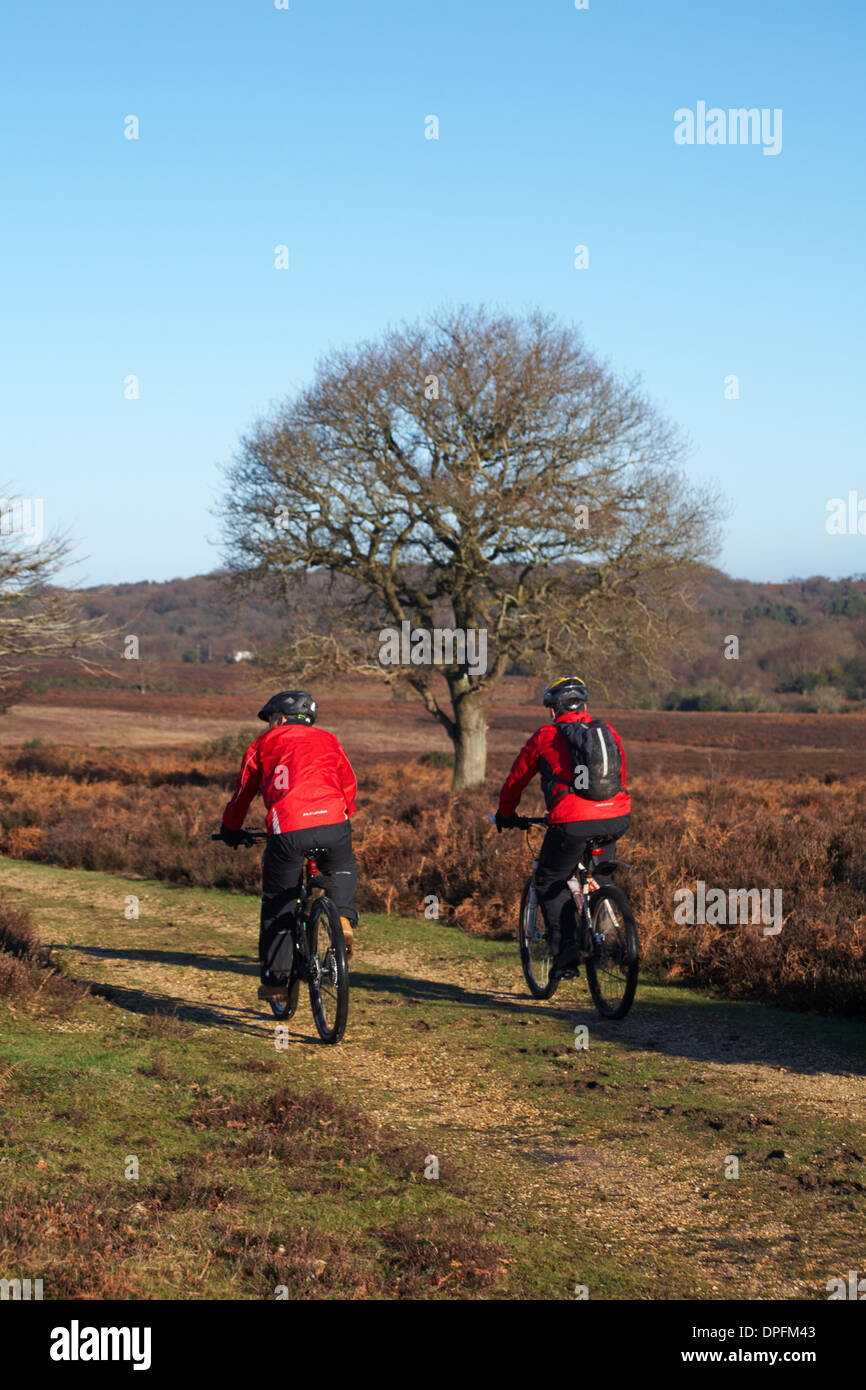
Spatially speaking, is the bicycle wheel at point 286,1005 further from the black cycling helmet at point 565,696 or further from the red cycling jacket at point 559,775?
the black cycling helmet at point 565,696

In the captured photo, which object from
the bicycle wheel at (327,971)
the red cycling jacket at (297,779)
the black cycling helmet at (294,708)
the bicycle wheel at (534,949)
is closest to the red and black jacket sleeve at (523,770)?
the bicycle wheel at (534,949)

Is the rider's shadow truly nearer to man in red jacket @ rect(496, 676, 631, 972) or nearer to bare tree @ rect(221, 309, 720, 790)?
man in red jacket @ rect(496, 676, 631, 972)

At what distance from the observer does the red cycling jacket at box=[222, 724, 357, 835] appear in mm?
7336

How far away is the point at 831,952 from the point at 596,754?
298cm

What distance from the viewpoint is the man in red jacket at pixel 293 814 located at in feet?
24.1

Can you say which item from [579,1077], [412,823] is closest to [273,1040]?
[579,1077]

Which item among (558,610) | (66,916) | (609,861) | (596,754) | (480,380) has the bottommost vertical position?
(66,916)

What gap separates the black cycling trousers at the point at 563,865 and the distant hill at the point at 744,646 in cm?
1356

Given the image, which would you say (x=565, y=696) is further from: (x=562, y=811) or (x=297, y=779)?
(x=297, y=779)

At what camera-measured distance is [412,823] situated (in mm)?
16922

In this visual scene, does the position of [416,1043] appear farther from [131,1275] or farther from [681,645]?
[681,645]

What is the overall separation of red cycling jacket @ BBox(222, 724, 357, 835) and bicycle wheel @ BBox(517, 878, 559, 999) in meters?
1.94

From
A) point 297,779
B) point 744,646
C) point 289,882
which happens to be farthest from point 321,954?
point 744,646

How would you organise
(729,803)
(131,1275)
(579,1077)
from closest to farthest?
(131,1275)
(579,1077)
(729,803)
